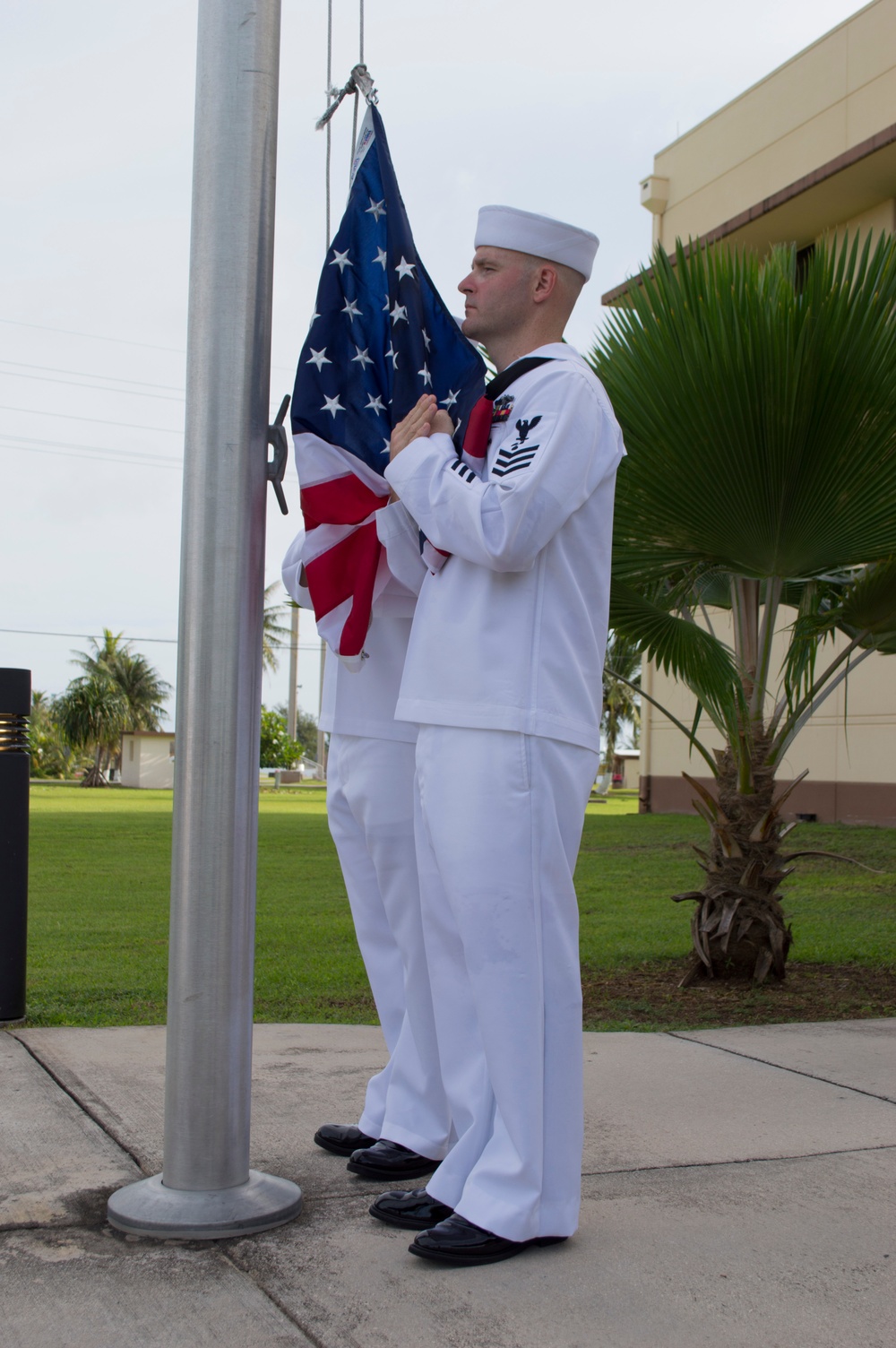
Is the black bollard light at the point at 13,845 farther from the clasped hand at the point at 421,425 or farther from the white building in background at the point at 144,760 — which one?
the white building in background at the point at 144,760

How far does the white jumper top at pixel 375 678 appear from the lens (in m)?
2.70

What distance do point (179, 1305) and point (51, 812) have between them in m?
21.3

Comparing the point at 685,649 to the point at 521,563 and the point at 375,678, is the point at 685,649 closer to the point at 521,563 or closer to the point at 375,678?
the point at 375,678

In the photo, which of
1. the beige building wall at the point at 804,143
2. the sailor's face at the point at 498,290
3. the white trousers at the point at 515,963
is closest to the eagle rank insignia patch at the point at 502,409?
the sailor's face at the point at 498,290

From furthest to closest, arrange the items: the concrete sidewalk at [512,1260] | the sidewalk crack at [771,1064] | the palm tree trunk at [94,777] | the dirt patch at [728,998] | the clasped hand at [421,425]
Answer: the palm tree trunk at [94,777], the dirt patch at [728,998], the sidewalk crack at [771,1064], the clasped hand at [421,425], the concrete sidewalk at [512,1260]

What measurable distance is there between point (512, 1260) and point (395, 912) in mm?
768

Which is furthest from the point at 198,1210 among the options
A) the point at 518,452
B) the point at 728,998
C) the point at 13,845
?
the point at 728,998

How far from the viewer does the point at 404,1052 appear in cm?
267

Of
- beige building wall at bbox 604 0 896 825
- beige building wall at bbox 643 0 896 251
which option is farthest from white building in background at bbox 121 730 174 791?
beige building wall at bbox 643 0 896 251

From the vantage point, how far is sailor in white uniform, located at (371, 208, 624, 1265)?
2225 mm

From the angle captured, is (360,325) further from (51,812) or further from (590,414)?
(51,812)

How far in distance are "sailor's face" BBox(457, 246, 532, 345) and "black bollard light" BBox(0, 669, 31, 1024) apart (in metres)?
2.38

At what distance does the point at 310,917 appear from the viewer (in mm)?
8414

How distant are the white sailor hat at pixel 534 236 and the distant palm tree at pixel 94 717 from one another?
60.3m
